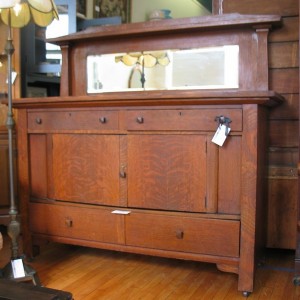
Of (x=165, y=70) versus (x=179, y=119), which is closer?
(x=179, y=119)

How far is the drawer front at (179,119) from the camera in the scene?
5.75 feet

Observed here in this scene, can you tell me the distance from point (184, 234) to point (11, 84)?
1.06m

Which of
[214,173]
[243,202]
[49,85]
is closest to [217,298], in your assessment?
[243,202]

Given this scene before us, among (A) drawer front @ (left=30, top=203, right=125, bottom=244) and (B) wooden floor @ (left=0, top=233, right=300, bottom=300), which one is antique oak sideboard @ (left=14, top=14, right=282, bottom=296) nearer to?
(A) drawer front @ (left=30, top=203, right=125, bottom=244)

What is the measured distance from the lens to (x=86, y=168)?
6.71 feet

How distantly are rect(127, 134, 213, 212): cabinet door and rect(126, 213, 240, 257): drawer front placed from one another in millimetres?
59

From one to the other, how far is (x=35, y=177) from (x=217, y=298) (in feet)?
3.60

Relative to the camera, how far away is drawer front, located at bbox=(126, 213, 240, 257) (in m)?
1.80

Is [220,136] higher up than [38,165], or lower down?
higher up

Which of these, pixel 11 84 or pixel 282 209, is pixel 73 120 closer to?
pixel 11 84

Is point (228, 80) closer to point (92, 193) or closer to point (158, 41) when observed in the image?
point (158, 41)

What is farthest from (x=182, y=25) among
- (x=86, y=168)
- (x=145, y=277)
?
(x=145, y=277)

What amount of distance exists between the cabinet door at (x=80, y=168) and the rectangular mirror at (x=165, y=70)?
466mm

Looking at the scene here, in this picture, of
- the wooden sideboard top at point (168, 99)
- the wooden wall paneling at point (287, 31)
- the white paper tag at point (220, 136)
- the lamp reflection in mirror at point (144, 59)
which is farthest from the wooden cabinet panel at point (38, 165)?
the wooden wall paneling at point (287, 31)
